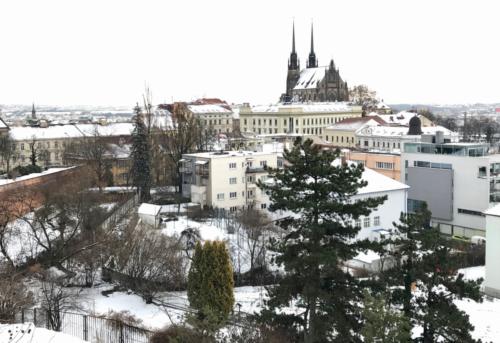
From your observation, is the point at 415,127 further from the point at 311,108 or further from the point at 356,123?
the point at 311,108

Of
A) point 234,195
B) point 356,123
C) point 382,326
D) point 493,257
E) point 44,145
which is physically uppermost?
point 356,123

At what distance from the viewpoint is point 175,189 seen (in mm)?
44500

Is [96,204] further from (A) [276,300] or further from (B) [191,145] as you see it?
(B) [191,145]

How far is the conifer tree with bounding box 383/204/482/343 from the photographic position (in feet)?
45.9

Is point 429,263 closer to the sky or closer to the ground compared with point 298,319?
closer to the sky

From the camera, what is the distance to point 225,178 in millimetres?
38594

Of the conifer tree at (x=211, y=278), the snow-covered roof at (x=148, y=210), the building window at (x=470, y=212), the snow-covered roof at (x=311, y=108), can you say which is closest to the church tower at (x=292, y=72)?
the snow-covered roof at (x=311, y=108)

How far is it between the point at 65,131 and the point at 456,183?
1710 inches

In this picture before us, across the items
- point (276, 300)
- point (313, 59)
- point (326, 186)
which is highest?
point (313, 59)

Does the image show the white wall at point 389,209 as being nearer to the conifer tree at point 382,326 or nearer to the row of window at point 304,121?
the conifer tree at point 382,326

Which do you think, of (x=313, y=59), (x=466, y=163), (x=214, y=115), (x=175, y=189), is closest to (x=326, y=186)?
(x=466, y=163)

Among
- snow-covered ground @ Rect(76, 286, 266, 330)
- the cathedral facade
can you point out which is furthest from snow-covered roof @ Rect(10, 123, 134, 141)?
the cathedral facade

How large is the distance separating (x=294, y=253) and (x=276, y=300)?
1.25 meters

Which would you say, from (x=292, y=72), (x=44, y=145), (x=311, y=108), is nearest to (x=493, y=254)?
(x=44, y=145)
